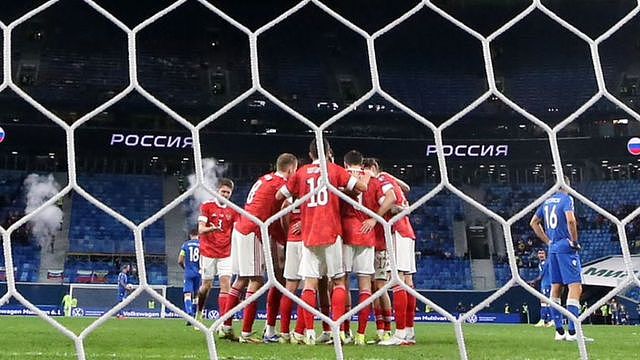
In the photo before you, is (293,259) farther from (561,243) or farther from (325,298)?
(561,243)

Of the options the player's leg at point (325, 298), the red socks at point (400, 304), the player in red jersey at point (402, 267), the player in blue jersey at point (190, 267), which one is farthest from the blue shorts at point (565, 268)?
the player in blue jersey at point (190, 267)

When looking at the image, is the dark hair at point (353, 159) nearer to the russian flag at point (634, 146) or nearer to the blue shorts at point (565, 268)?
the blue shorts at point (565, 268)

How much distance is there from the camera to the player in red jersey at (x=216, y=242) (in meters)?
3.90

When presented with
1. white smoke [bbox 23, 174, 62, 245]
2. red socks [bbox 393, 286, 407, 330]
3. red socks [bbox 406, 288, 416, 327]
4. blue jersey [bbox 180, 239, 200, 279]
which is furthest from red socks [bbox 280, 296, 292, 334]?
white smoke [bbox 23, 174, 62, 245]

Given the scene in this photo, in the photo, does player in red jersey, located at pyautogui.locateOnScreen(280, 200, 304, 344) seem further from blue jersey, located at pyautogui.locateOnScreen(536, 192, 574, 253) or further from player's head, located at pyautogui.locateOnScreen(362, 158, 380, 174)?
blue jersey, located at pyautogui.locateOnScreen(536, 192, 574, 253)

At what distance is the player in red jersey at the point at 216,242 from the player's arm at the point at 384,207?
1.22 m

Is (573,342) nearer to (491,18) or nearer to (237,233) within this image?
(237,233)

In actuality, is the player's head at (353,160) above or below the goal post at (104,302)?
above

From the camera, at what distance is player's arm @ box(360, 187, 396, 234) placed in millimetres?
2685

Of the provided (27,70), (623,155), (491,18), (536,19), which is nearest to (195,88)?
(27,70)

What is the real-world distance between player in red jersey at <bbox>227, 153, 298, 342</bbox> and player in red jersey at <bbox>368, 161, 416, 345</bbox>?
0.43m

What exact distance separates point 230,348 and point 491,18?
1042cm

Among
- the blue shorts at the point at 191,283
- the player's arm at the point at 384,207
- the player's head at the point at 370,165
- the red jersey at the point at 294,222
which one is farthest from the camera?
the blue shorts at the point at 191,283

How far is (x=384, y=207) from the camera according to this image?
269 cm
